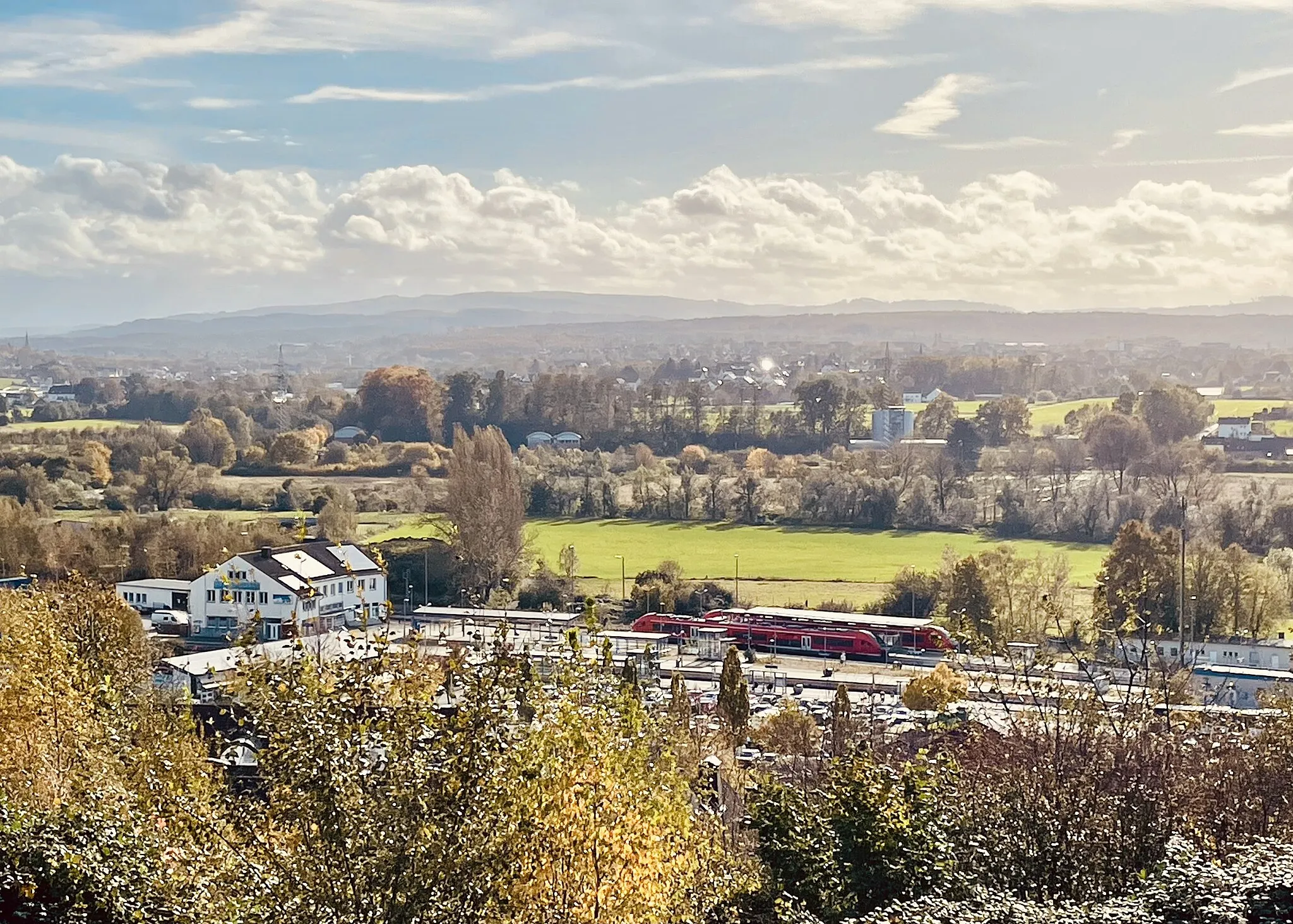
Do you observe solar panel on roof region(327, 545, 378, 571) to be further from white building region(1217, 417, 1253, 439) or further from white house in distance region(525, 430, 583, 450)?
white building region(1217, 417, 1253, 439)

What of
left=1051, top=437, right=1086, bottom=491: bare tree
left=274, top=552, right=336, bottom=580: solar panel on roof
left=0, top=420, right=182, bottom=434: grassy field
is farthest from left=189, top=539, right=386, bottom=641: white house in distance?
left=0, top=420, right=182, bottom=434: grassy field

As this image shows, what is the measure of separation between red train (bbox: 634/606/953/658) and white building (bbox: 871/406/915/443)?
1547 inches

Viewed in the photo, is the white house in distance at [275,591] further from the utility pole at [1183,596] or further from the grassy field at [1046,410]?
the grassy field at [1046,410]

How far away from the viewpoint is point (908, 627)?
30.2 meters

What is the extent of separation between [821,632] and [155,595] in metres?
14.8

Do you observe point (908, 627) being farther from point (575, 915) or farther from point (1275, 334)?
point (1275, 334)

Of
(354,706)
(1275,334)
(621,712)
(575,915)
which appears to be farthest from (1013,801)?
(1275,334)

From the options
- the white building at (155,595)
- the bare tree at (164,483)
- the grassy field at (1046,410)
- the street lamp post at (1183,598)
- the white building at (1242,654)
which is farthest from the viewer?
the grassy field at (1046,410)

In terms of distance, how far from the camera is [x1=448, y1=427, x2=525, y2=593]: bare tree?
36.8 meters

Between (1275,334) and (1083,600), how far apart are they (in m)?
169

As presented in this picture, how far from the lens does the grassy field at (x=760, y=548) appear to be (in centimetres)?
3834

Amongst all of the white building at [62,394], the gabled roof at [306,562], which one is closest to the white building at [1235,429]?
the gabled roof at [306,562]

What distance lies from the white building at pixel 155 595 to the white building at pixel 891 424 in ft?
141

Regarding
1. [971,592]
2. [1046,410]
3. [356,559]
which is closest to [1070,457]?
[971,592]
